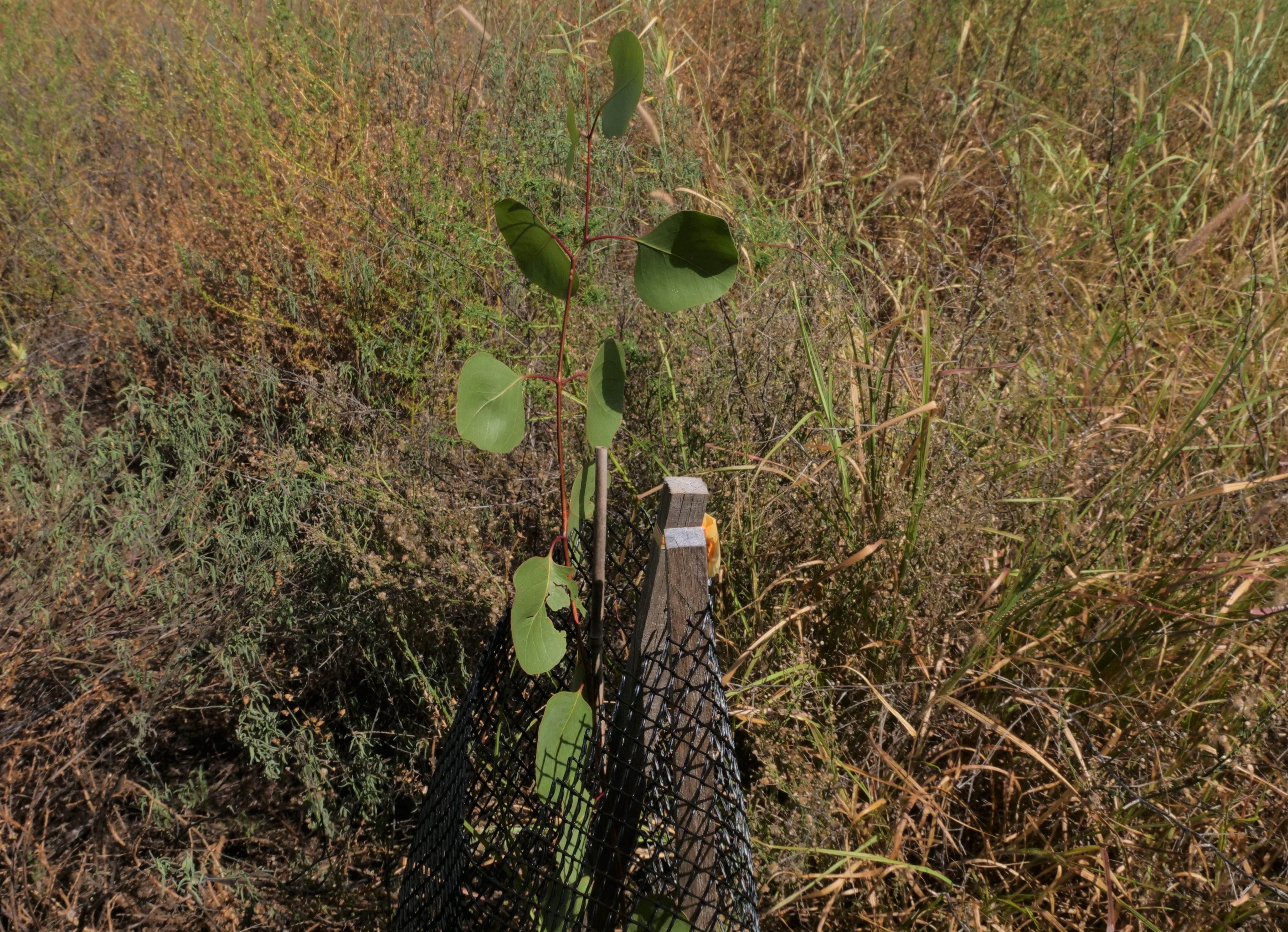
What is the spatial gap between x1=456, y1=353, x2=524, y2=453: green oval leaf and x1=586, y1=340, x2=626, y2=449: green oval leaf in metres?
0.08

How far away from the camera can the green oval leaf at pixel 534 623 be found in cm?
100

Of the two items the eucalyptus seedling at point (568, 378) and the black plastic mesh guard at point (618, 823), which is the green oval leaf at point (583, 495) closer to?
the eucalyptus seedling at point (568, 378)

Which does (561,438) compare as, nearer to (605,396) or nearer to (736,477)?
(605,396)

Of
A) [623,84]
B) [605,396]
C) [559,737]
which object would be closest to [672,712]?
[559,737]

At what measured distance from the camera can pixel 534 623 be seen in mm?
1012

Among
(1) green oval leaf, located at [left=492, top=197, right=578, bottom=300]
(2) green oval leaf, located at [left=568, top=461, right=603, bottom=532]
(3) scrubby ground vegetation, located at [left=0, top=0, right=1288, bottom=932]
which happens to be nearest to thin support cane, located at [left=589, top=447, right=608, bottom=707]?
(2) green oval leaf, located at [left=568, top=461, right=603, bottom=532]

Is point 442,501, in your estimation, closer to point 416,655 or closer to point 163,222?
point 416,655

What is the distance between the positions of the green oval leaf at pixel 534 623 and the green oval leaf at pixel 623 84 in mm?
525

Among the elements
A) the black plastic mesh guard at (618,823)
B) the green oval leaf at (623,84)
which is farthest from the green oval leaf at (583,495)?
the green oval leaf at (623,84)

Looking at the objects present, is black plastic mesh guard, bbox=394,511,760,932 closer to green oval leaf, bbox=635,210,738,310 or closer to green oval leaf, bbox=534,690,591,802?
green oval leaf, bbox=534,690,591,802

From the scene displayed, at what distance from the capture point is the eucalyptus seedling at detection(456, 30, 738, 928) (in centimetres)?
87

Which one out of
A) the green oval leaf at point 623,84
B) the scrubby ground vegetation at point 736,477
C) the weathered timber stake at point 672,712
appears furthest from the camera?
the scrubby ground vegetation at point 736,477

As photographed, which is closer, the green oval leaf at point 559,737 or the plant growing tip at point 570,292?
the plant growing tip at point 570,292

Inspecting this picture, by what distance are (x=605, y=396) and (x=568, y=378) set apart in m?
0.06
